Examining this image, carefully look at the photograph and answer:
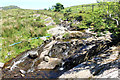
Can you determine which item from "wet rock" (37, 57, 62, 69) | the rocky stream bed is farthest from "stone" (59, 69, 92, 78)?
"wet rock" (37, 57, 62, 69)

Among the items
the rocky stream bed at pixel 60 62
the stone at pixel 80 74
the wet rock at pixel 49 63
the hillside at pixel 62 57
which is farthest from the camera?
the wet rock at pixel 49 63

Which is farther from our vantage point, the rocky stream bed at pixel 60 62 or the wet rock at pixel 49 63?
the wet rock at pixel 49 63

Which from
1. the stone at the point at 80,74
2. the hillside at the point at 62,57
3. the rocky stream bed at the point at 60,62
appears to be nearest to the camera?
the stone at the point at 80,74

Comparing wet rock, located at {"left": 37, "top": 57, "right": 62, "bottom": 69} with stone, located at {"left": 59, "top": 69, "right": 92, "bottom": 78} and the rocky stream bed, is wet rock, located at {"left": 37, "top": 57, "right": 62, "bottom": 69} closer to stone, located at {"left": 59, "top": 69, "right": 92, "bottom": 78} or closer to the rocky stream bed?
the rocky stream bed

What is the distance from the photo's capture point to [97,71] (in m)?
5.28

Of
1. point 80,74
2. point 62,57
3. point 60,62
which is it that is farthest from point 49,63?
point 80,74

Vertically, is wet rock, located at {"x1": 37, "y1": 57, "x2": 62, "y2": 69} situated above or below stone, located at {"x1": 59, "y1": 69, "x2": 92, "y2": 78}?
below

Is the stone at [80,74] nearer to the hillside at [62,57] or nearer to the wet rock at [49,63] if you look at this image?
the hillside at [62,57]

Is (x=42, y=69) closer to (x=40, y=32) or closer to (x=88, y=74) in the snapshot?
(x=88, y=74)

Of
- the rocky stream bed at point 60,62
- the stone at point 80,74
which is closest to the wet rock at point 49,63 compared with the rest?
the rocky stream bed at point 60,62

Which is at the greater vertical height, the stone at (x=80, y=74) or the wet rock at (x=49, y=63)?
the stone at (x=80, y=74)

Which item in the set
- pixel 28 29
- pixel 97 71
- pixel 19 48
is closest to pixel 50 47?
pixel 19 48

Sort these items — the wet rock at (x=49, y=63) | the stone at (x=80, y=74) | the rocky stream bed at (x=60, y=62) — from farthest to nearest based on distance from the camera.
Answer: the wet rock at (x=49, y=63), the rocky stream bed at (x=60, y=62), the stone at (x=80, y=74)

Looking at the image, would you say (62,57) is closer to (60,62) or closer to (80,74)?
(60,62)
